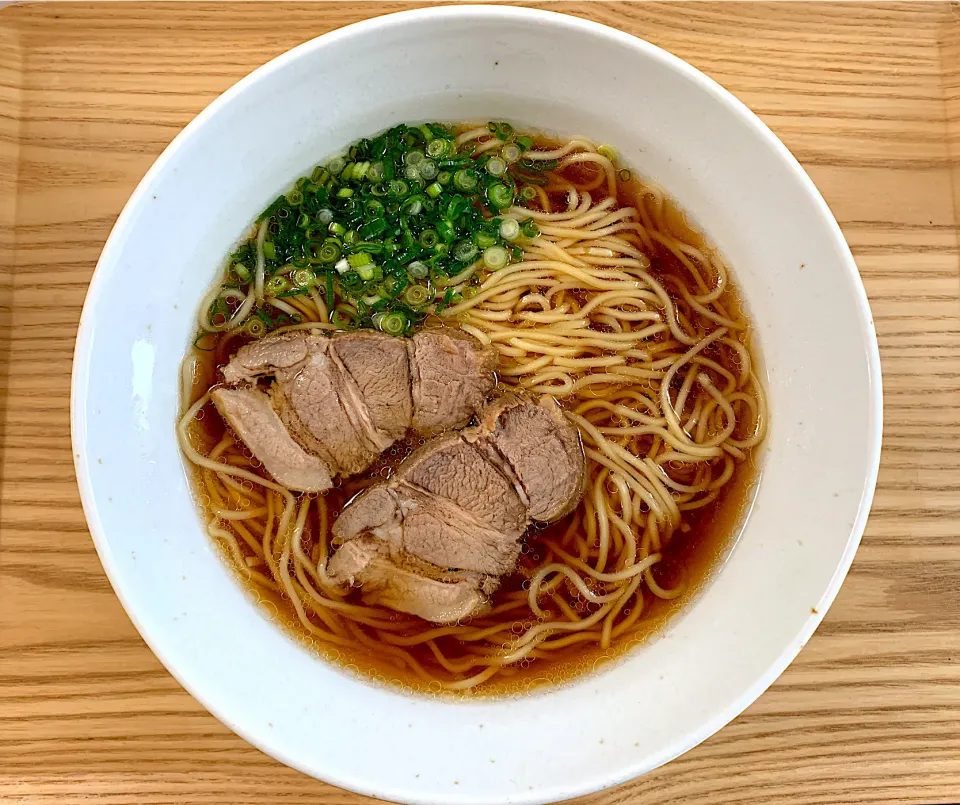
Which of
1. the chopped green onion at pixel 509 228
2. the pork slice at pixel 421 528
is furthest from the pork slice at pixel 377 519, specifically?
the chopped green onion at pixel 509 228

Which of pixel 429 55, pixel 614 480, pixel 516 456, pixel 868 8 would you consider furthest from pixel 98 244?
pixel 868 8

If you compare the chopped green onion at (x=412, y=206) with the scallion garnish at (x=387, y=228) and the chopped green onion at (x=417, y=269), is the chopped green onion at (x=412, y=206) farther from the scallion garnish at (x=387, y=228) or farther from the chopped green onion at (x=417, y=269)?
the chopped green onion at (x=417, y=269)

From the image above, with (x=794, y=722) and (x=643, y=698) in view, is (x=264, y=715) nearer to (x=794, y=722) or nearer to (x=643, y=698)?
(x=643, y=698)

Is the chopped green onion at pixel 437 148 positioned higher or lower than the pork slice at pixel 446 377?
higher

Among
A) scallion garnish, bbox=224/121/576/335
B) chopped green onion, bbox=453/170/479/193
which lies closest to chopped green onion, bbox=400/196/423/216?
scallion garnish, bbox=224/121/576/335

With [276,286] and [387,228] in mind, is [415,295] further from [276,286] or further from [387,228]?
[276,286]

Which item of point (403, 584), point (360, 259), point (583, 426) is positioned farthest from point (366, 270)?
point (403, 584)

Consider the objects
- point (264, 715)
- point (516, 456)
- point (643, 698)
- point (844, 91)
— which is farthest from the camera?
point (844, 91)
